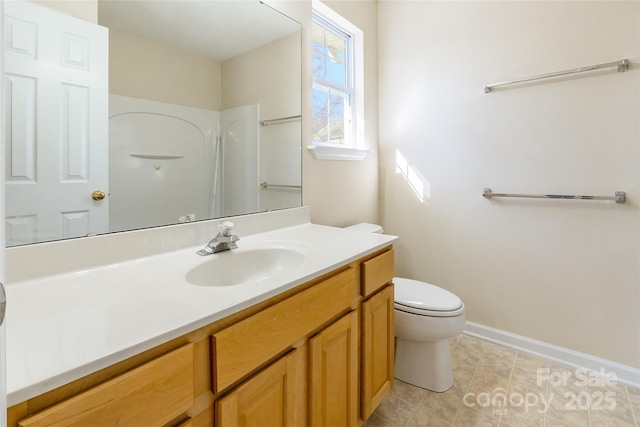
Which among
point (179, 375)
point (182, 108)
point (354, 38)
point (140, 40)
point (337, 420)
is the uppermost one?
point (354, 38)

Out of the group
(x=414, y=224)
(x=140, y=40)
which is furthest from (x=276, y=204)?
(x=414, y=224)

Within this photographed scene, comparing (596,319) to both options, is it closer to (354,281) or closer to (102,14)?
(354,281)

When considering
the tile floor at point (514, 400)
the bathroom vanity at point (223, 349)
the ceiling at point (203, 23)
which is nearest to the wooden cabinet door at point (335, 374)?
the bathroom vanity at point (223, 349)

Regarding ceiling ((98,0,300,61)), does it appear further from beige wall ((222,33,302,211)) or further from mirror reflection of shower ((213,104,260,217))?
mirror reflection of shower ((213,104,260,217))

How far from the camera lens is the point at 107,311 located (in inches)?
25.1

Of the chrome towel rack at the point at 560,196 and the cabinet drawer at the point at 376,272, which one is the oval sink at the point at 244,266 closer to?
the cabinet drawer at the point at 376,272

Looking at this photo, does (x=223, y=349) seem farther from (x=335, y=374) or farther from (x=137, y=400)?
(x=335, y=374)

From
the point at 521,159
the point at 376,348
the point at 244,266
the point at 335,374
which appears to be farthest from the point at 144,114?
the point at 521,159

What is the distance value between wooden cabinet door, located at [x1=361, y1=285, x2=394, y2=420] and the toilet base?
0.30 meters

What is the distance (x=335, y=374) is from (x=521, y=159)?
5.28ft

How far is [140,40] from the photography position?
1.06 m

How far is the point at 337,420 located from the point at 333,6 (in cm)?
215

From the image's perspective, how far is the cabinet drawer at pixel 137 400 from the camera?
1.47 ft

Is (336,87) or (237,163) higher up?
(336,87)
